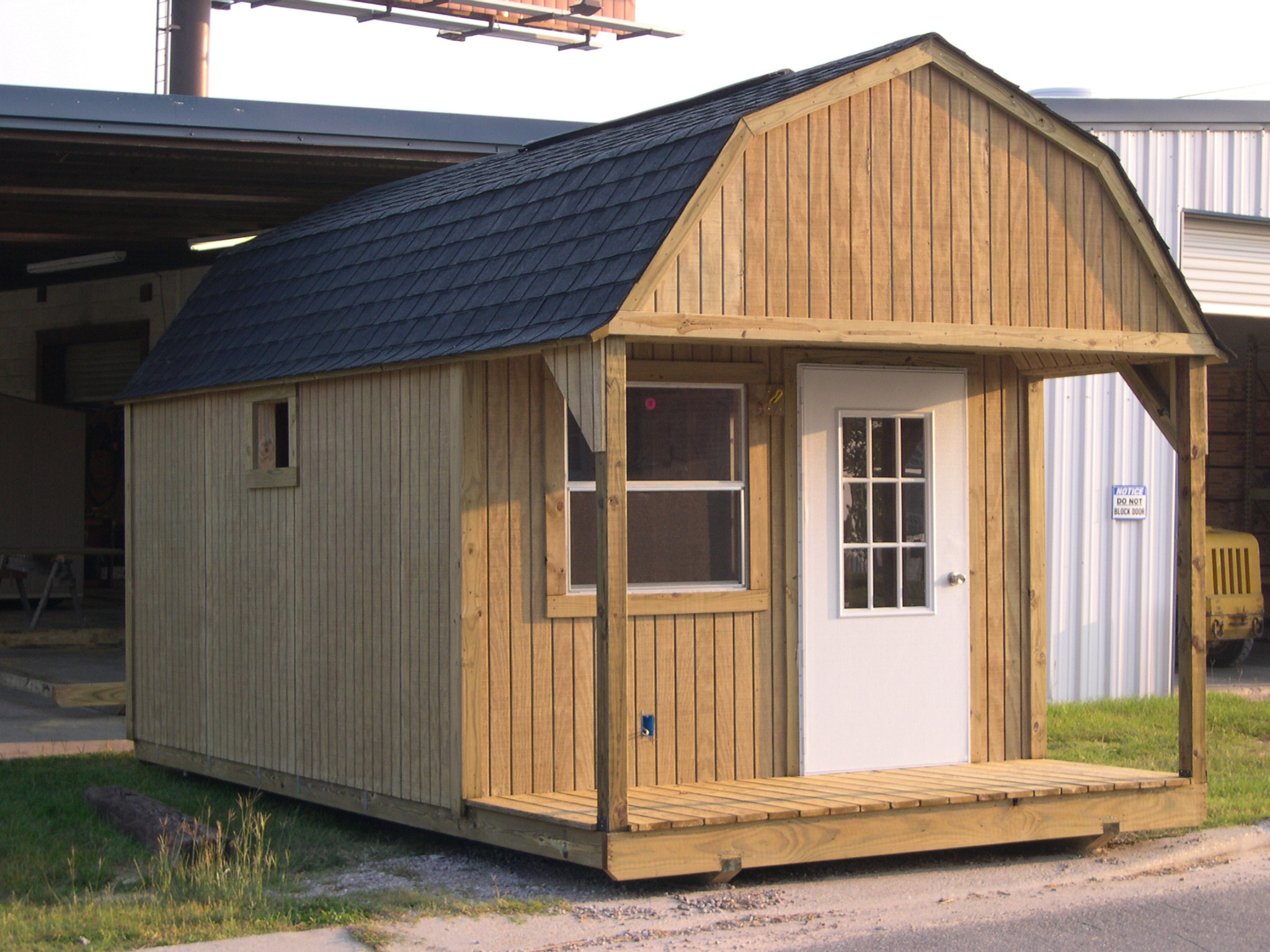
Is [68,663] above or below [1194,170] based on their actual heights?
below

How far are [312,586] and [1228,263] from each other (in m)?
9.13

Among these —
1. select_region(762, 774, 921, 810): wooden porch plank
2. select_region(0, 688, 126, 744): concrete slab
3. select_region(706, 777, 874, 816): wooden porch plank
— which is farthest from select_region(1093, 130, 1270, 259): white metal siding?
select_region(0, 688, 126, 744): concrete slab

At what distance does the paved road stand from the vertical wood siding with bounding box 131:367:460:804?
2.46 metres

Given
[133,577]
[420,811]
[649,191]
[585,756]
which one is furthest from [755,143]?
[133,577]

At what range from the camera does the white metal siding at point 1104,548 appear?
13086mm

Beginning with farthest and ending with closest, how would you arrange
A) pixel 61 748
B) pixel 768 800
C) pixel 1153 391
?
pixel 61 748 < pixel 1153 391 < pixel 768 800

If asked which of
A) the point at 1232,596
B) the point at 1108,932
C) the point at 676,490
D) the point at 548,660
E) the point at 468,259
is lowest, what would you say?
the point at 1108,932

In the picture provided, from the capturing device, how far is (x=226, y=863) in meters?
7.08

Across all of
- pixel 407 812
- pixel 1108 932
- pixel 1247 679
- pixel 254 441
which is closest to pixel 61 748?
pixel 254 441

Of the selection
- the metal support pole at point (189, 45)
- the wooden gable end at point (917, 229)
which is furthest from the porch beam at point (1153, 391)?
the metal support pole at point (189, 45)

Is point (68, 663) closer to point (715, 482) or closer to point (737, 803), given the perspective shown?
point (715, 482)

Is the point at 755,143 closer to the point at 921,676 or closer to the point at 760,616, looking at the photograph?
the point at 760,616

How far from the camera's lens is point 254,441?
9.23 metres

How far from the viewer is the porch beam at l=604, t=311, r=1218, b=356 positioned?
6.75 metres
